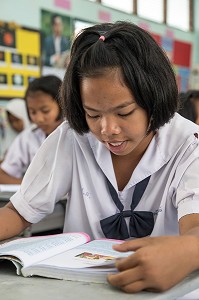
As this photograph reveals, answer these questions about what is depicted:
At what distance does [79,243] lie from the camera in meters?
1.06

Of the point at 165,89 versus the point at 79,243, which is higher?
the point at 165,89

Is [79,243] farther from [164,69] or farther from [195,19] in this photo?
[195,19]

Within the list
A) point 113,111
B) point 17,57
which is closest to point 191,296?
point 113,111

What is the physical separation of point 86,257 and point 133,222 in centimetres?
34

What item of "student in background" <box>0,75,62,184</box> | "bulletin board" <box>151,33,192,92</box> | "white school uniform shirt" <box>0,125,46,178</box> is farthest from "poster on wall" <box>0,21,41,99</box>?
"bulletin board" <box>151,33,192,92</box>

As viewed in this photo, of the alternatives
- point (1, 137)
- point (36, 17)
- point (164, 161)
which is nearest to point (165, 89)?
point (164, 161)

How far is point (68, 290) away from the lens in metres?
0.80

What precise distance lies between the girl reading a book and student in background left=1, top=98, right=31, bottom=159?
3204mm

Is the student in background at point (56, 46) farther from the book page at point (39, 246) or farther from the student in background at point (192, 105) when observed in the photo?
the book page at point (39, 246)

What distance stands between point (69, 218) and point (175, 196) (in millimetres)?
320

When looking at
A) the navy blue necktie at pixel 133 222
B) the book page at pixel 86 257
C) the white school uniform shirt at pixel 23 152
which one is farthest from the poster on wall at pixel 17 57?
A: the book page at pixel 86 257

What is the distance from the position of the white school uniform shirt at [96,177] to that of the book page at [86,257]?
0.89 feet

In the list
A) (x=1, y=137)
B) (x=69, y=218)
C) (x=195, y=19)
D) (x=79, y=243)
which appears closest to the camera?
(x=79, y=243)

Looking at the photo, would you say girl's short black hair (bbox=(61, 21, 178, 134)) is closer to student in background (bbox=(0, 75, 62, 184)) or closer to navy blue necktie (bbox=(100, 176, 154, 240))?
navy blue necktie (bbox=(100, 176, 154, 240))
